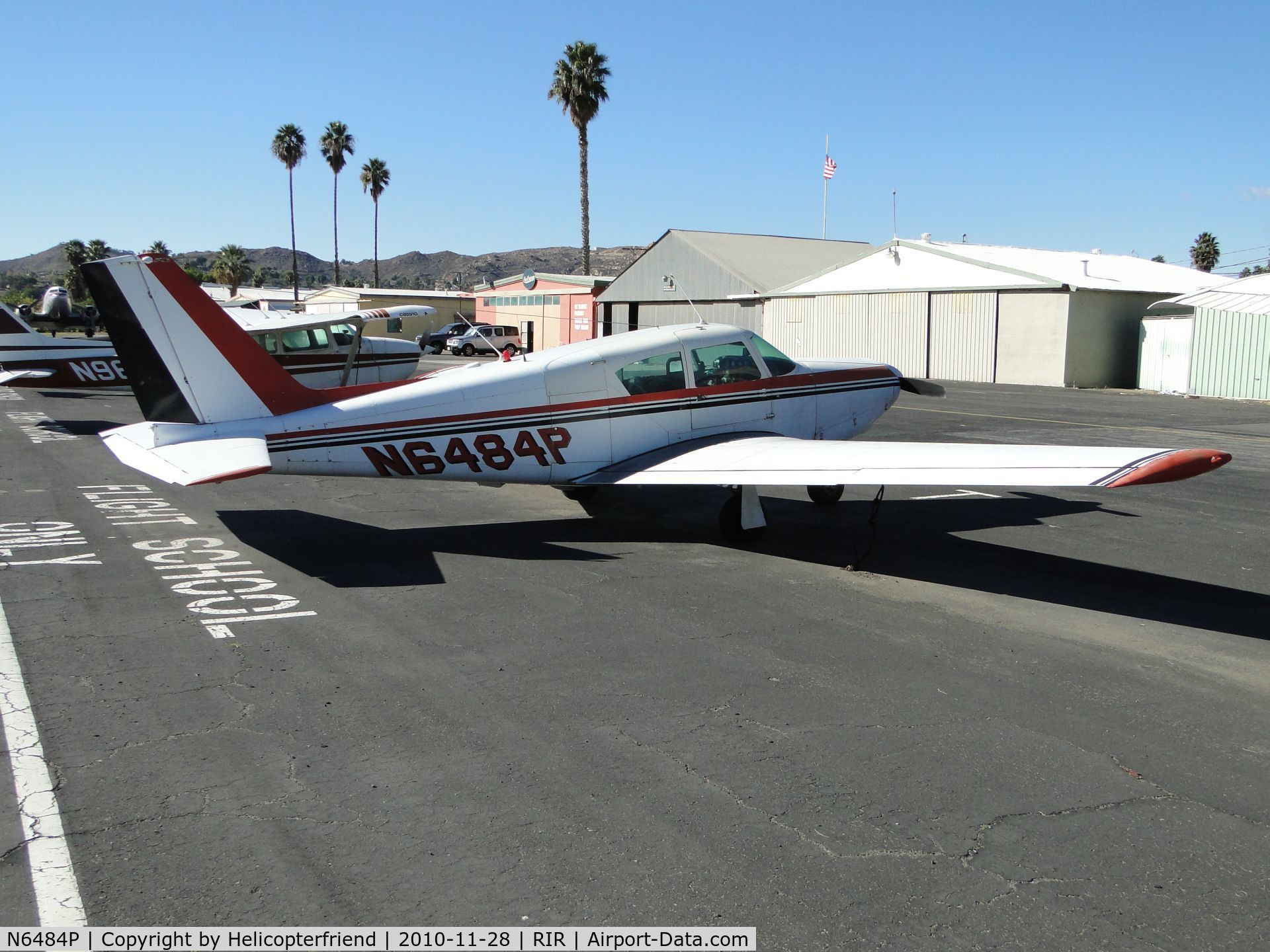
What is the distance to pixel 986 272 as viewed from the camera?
120 ft

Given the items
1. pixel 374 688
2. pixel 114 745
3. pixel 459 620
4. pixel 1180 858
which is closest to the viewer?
pixel 1180 858

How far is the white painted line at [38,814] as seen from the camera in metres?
3.70

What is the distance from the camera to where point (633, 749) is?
5.25m

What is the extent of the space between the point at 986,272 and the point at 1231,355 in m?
8.77

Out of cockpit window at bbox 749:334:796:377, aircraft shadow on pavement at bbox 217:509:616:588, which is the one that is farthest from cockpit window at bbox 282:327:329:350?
cockpit window at bbox 749:334:796:377

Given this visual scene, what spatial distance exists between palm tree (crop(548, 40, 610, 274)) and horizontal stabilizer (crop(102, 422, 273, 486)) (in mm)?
51395

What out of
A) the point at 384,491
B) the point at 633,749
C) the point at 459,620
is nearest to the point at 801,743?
the point at 633,749

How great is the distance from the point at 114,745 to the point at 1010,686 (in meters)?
5.24

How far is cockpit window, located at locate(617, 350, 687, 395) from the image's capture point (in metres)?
10.8

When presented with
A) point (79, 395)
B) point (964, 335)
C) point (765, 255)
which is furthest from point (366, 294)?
point (964, 335)

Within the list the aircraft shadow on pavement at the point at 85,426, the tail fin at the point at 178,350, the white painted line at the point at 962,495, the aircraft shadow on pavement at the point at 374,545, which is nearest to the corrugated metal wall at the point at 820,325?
the white painted line at the point at 962,495

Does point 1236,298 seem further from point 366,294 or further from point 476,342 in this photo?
point 366,294

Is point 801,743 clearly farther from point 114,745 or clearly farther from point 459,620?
point 114,745

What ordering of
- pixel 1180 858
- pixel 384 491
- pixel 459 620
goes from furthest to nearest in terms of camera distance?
pixel 384 491 < pixel 459 620 < pixel 1180 858
